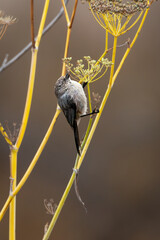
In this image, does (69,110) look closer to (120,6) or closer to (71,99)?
(71,99)

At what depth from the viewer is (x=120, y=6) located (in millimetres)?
738

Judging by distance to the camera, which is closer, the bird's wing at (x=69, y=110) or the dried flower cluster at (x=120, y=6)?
the dried flower cluster at (x=120, y=6)

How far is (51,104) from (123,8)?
136cm

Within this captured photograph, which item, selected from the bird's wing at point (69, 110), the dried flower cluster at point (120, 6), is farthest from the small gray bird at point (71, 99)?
the dried flower cluster at point (120, 6)

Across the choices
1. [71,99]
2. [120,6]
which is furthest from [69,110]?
[120,6]

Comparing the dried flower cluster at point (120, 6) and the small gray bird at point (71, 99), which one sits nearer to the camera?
the dried flower cluster at point (120, 6)

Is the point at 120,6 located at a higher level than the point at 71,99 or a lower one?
higher

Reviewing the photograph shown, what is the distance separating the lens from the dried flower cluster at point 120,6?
730mm

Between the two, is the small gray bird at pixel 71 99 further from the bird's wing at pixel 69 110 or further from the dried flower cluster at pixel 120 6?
the dried flower cluster at pixel 120 6

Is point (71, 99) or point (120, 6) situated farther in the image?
point (71, 99)

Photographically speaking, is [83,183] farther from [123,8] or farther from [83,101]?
[123,8]

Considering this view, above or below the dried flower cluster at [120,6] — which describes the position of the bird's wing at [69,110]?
below

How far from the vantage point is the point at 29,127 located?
6.84 feet

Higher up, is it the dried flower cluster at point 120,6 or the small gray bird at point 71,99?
the dried flower cluster at point 120,6
